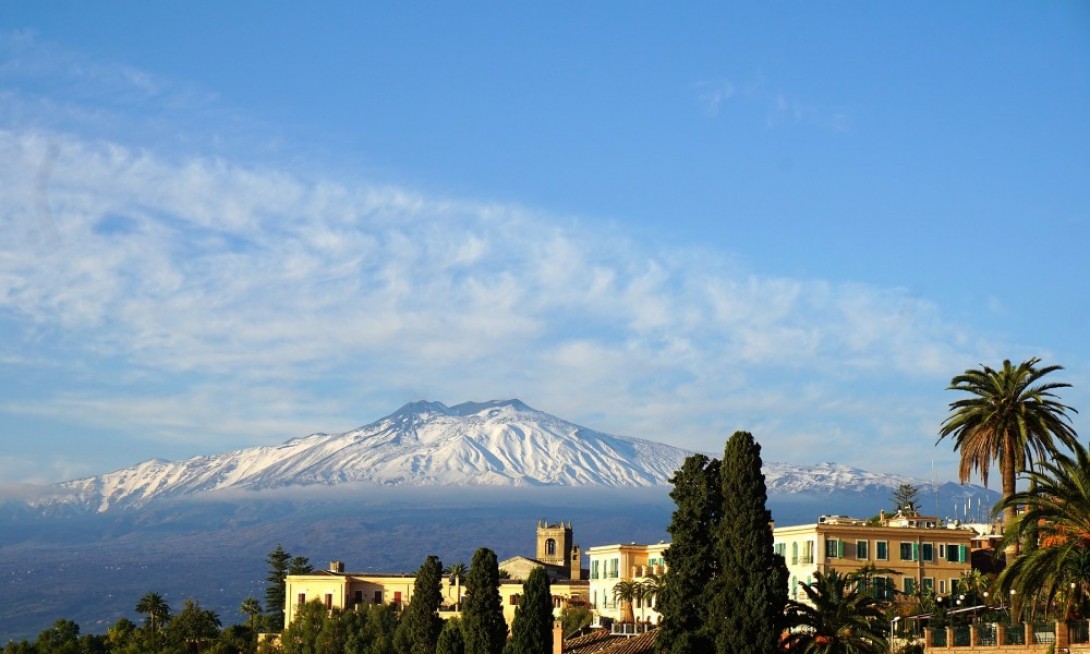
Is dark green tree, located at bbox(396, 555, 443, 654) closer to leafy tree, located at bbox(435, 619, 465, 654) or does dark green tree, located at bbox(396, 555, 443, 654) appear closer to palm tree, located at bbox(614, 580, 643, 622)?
leafy tree, located at bbox(435, 619, 465, 654)

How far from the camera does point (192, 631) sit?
574 ft

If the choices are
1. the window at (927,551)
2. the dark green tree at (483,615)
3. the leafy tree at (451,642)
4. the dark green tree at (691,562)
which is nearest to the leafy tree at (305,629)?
the leafy tree at (451,642)

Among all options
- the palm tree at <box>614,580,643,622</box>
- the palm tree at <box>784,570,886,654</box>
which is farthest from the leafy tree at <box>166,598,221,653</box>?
the palm tree at <box>784,570,886,654</box>

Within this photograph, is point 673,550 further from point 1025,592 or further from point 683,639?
point 1025,592

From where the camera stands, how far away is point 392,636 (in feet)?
458

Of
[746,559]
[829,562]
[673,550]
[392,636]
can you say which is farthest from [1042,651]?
[392,636]

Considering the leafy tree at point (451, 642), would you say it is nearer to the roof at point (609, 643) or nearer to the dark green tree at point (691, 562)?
the roof at point (609, 643)

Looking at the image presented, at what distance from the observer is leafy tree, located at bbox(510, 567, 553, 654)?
93.9 m

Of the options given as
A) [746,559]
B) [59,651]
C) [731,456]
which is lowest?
[59,651]

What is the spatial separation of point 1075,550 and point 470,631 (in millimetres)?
50337

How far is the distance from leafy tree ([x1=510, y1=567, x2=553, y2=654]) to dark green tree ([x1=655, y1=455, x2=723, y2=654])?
16.3 meters

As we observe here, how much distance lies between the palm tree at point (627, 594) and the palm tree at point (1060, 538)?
6113 cm

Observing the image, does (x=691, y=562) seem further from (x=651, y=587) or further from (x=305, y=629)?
(x=305, y=629)

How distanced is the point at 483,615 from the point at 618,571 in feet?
99.9
